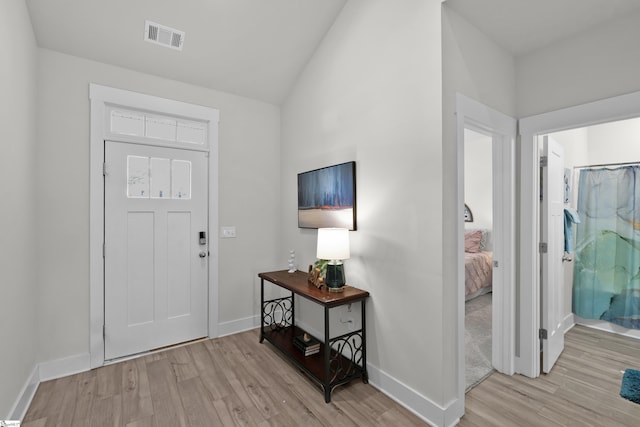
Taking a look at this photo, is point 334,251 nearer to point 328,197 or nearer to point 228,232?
point 328,197

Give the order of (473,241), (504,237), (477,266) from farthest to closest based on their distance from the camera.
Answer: (473,241) → (477,266) → (504,237)

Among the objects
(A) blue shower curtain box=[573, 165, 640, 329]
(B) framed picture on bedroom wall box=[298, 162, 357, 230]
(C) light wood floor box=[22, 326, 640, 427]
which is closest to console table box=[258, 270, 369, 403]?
(C) light wood floor box=[22, 326, 640, 427]

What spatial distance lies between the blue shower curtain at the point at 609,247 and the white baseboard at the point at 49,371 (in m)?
5.01

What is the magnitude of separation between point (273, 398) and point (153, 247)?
175cm

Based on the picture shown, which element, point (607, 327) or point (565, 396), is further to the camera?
point (607, 327)

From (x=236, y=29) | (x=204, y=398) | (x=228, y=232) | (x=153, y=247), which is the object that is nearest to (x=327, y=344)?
(x=204, y=398)

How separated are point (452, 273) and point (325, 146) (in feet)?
5.21

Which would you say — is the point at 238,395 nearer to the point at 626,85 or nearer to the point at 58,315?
the point at 58,315

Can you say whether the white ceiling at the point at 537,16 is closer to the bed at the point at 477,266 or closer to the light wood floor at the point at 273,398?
the light wood floor at the point at 273,398

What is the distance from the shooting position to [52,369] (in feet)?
7.75

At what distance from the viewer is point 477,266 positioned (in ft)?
14.0

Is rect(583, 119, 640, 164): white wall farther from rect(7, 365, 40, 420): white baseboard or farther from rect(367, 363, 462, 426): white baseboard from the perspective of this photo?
rect(7, 365, 40, 420): white baseboard

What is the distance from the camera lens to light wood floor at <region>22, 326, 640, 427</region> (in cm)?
188

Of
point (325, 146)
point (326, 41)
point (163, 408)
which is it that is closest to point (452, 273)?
point (325, 146)
